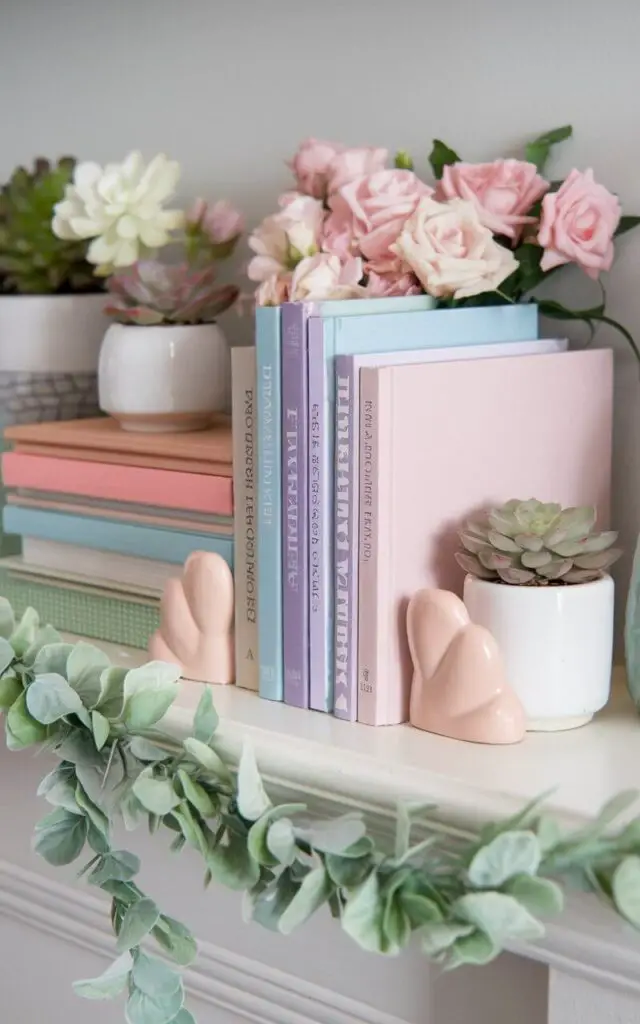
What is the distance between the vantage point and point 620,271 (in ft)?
2.85

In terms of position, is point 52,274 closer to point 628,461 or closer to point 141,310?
point 141,310

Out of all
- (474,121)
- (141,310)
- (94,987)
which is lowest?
(94,987)

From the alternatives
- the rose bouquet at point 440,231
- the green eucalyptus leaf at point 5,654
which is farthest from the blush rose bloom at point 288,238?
the green eucalyptus leaf at point 5,654

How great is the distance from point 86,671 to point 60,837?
3.8 inches

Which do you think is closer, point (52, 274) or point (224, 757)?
point (224, 757)

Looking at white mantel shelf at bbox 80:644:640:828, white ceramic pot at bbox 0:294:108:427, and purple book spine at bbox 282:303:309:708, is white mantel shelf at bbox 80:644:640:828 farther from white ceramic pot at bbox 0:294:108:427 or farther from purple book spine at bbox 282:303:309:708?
white ceramic pot at bbox 0:294:108:427

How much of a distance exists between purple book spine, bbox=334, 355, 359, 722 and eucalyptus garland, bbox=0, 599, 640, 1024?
3.5 inches

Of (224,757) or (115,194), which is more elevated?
(115,194)

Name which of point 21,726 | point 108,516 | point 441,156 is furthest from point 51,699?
point 441,156

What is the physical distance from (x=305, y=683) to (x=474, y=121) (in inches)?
17.0

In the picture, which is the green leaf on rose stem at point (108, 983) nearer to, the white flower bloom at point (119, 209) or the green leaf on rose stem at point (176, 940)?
the green leaf on rose stem at point (176, 940)

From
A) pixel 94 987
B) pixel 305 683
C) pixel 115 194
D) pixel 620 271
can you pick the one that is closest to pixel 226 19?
pixel 115 194

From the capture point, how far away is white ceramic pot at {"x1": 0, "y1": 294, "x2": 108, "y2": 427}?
1079 mm

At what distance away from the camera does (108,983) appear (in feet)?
2.22
